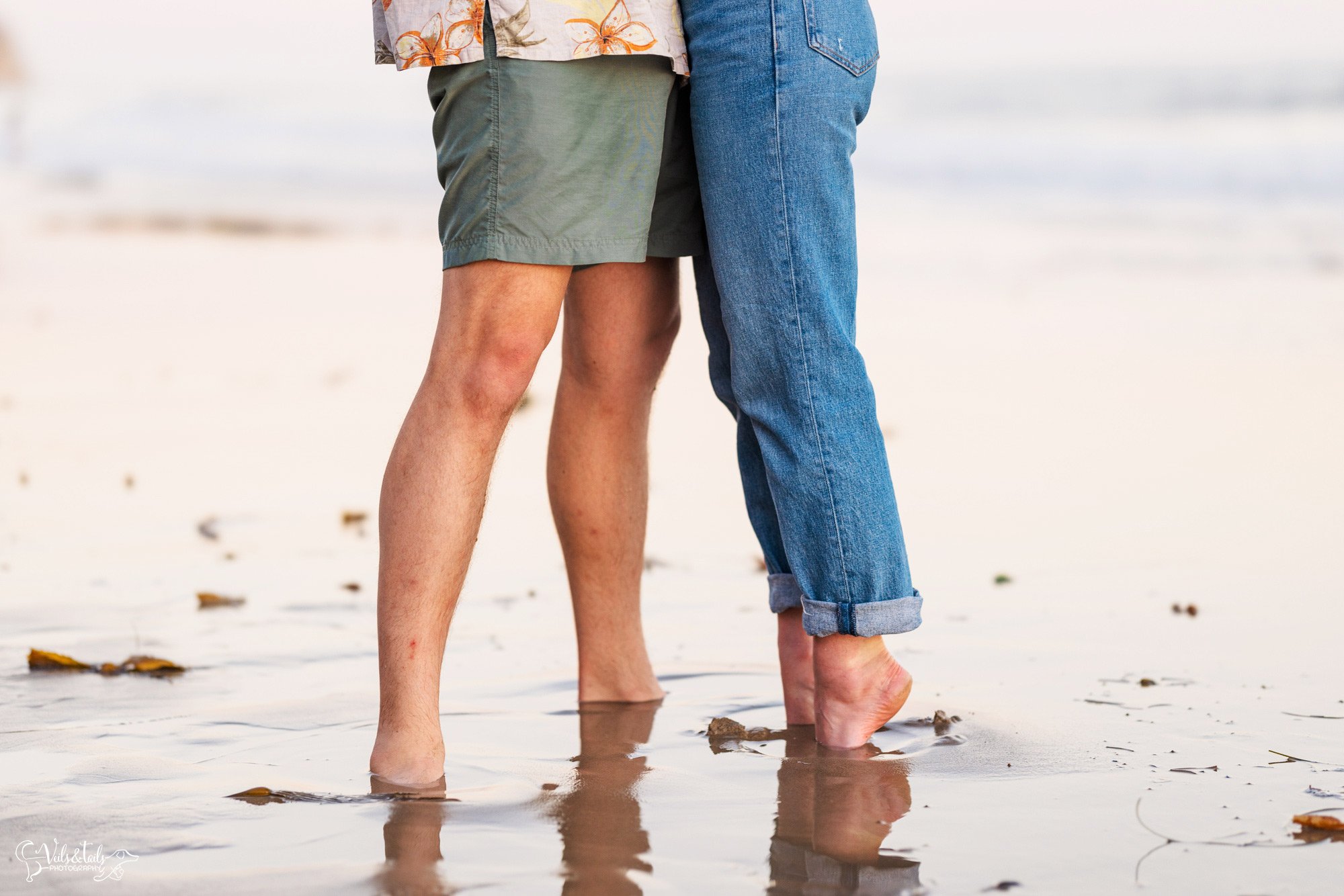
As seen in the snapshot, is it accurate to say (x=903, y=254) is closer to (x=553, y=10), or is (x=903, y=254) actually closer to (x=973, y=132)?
(x=973, y=132)

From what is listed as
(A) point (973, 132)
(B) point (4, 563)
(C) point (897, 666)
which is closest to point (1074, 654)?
(C) point (897, 666)

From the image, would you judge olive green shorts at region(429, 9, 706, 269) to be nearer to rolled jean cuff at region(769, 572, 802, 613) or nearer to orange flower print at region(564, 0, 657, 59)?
orange flower print at region(564, 0, 657, 59)

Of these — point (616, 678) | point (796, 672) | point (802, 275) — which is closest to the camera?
point (802, 275)

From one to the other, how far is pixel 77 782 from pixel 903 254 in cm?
792

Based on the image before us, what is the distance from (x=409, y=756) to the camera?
1735mm

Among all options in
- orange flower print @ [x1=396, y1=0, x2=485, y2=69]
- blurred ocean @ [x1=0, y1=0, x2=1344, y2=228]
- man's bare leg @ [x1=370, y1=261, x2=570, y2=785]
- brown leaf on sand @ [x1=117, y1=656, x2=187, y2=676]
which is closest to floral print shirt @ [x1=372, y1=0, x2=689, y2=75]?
orange flower print @ [x1=396, y1=0, x2=485, y2=69]

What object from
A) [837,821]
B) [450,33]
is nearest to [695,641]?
[837,821]

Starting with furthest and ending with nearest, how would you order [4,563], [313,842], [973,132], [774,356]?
[973,132]
[4,563]
[774,356]
[313,842]

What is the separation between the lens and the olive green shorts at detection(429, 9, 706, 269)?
1.75m

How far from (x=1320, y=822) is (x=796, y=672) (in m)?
0.77

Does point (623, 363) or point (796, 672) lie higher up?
point (623, 363)

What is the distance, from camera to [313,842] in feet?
4.83

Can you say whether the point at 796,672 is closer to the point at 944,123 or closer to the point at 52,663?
the point at 52,663

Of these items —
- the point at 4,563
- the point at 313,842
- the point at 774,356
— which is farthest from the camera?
the point at 4,563
